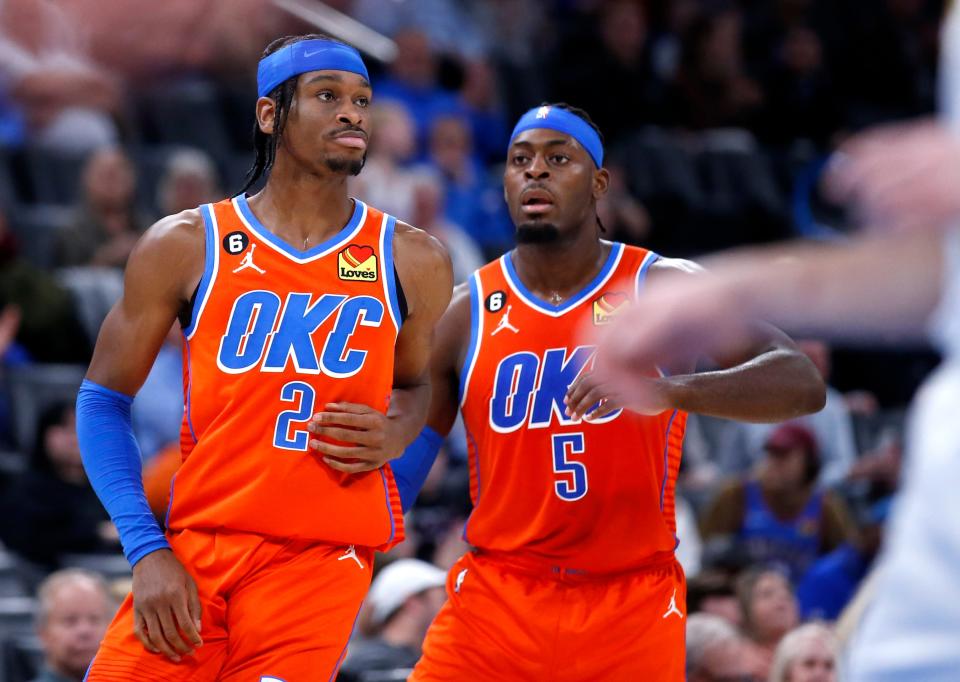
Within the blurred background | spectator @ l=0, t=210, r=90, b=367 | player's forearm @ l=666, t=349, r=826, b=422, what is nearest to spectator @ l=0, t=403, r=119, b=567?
the blurred background

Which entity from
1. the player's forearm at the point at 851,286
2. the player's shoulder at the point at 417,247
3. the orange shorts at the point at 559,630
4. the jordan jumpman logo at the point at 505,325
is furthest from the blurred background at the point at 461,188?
the player's forearm at the point at 851,286

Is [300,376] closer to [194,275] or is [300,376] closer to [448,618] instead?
[194,275]

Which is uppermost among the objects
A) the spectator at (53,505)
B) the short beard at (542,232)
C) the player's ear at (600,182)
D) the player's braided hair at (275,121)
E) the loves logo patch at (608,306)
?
the player's braided hair at (275,121)

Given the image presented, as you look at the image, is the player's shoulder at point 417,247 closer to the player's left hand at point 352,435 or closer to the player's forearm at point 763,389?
the player's left hand at point 352,435

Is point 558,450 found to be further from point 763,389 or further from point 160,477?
point 160,477

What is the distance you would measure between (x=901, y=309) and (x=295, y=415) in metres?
2.33

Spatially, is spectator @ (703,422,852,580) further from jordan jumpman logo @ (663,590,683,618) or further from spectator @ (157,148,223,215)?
jordan jumpman logo @ (663,590,683,618)

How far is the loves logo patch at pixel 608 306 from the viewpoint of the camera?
5.20 metres

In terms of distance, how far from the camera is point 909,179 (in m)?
2.25

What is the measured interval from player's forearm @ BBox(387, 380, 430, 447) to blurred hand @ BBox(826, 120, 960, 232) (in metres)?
2.45

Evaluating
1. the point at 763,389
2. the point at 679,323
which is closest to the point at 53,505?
the point at 763,389

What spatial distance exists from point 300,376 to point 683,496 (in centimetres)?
577

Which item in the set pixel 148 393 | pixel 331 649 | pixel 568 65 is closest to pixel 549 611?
pixel 331 649

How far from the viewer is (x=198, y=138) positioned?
1120 cm
